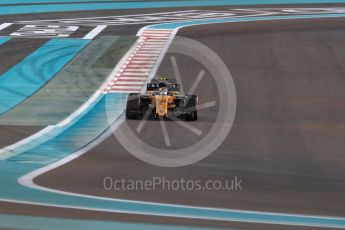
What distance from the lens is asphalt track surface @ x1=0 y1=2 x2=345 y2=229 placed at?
10.6m

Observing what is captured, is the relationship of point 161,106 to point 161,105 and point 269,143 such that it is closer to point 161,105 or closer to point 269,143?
point 161,105

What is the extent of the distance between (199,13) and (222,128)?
775 inches

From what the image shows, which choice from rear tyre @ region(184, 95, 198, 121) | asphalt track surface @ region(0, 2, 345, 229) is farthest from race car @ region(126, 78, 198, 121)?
asphalt track surface @ region(0, 2, 345, 229)

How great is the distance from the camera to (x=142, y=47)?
92.5ft

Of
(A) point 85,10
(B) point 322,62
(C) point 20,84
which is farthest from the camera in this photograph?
(A) point 85,10

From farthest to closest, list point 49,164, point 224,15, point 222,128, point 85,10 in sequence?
point 85,10
point 224,15
point 222,128
point 49,164

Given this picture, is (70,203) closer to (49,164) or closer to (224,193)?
(224,193)

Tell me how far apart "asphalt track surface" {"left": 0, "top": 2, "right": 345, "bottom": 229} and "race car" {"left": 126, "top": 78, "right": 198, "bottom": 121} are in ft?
1.06

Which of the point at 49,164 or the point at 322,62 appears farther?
the point at 322,62

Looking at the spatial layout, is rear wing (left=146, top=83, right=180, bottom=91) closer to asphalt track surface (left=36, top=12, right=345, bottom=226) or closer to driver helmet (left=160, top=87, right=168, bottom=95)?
driver helmet (left=160, top=87, right=168, bottom=95)

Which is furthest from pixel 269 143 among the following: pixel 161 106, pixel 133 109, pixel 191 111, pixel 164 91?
pixel 164 91

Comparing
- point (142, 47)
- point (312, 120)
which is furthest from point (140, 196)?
point (142, 47)

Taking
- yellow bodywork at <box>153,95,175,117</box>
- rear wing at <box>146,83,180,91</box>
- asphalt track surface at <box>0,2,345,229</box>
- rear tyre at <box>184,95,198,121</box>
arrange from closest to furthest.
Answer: asphalt track surface at <box>0,2,345,229</box> < rear tyre at <box>184,95,198,121</box> < yellow bodywork at <box>153,95,175,117</box> < rear wing at <box>146,83,180,91</box>

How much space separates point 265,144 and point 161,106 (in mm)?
3225
